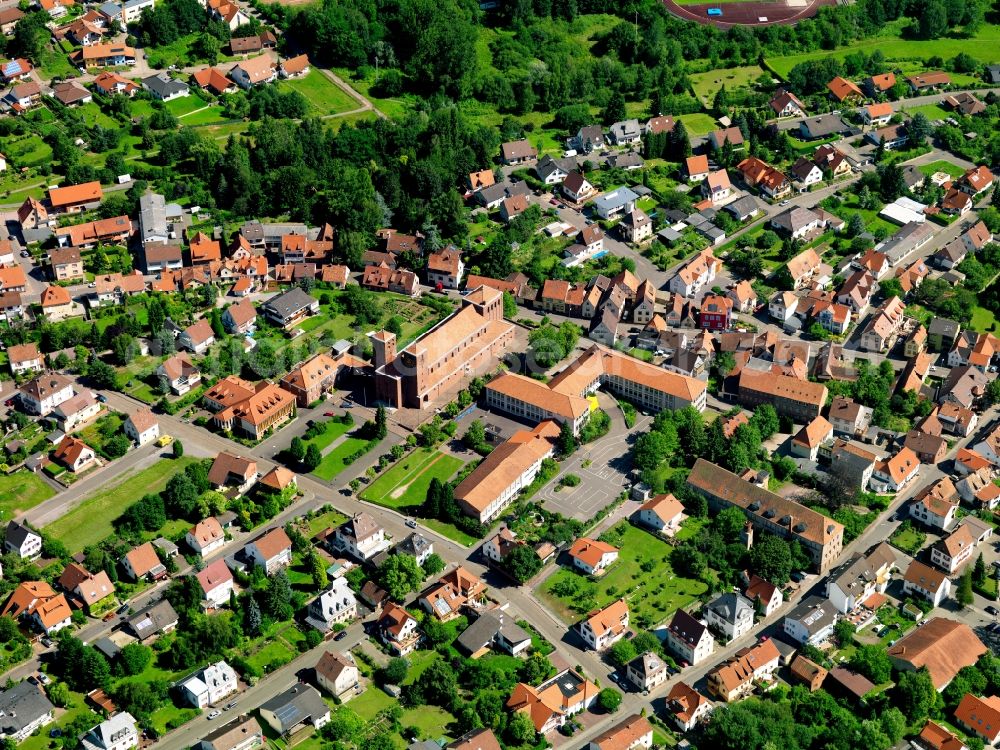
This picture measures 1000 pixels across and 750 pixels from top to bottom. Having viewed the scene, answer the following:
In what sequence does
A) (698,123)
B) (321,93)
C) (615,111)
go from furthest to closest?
(321,93) → (698,123) → (615,111)

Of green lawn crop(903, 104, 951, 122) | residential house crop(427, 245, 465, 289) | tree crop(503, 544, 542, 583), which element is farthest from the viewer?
green lawn crop(903, 104, 951, 122)

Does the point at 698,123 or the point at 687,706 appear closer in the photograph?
the point at 687,706

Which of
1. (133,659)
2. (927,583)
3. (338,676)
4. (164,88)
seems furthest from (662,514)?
(164,88)

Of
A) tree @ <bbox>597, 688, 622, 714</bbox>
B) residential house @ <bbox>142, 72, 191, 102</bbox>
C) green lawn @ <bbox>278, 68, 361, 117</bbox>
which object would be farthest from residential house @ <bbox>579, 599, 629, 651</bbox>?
residential house @ <bbox>142, 72, 191, 102</bbox>

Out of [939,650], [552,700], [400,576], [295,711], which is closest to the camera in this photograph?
[295,711]

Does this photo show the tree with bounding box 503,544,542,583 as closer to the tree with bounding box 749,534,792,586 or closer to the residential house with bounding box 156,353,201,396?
the tree with bounding box 749,534,792,586

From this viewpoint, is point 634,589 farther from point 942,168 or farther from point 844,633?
A: point 942,168

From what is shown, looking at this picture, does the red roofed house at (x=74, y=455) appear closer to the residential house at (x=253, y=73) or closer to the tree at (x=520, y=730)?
the tree at (x=520, y=730)

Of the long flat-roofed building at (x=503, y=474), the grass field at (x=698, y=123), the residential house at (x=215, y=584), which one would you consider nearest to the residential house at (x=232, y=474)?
the residential house at (x=215, y=584)

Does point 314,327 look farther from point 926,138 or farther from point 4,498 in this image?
point 926,138
